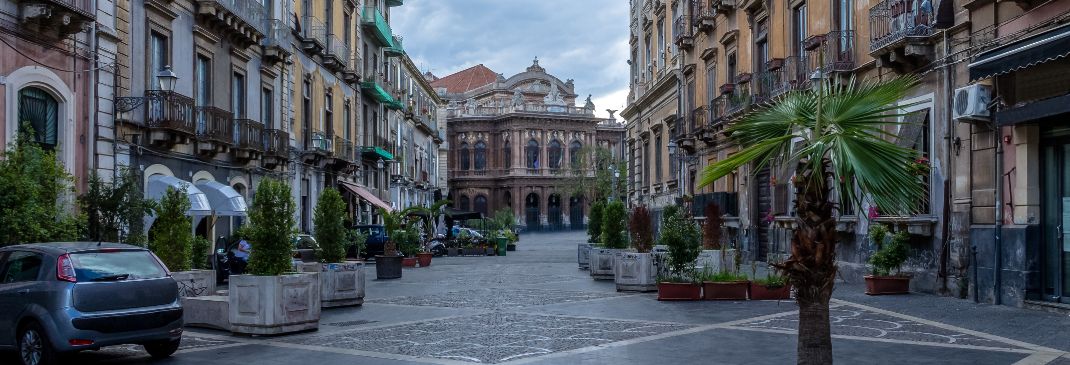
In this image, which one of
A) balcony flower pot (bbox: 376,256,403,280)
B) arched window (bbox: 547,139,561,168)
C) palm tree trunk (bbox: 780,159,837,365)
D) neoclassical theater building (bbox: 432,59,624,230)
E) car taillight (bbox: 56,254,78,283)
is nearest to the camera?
palm tree trunk (bbox: 780,159,837,365)

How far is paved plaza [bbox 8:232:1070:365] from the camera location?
34.1 feet

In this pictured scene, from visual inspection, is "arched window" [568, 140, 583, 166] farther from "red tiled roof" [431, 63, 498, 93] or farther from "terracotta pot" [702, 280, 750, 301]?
"terracotta pot" [702, 280, 750, 301]

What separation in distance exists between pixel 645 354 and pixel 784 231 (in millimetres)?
14897

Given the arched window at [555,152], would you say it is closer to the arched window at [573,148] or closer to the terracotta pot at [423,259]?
the arched window at [573,148]

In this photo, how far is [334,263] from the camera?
1711 centimetres

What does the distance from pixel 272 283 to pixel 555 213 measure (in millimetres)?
77400

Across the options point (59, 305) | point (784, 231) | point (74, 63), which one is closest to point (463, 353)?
point (59, 305)

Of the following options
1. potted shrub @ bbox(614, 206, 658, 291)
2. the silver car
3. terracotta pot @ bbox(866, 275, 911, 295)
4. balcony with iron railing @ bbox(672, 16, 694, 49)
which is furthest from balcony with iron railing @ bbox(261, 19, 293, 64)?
terracotta pot @ bbox(866, 275, 911, 295)

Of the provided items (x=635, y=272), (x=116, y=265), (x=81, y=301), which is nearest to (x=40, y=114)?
(x=116, y=265)

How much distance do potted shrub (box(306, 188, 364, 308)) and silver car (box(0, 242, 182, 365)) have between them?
5.91 metres

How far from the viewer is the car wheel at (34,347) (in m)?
9.68

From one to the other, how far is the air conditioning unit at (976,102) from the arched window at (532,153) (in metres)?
74.0

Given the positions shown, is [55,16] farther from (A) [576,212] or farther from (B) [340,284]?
(A) [576,212]

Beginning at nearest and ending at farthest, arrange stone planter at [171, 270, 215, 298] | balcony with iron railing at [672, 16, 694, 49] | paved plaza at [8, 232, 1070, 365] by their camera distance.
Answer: paved plaza at [8, 232, 1070, 365] < stone planter at [171, 270, 215, 298] < balcony with iron railing at [672, 16, 694, 49]
